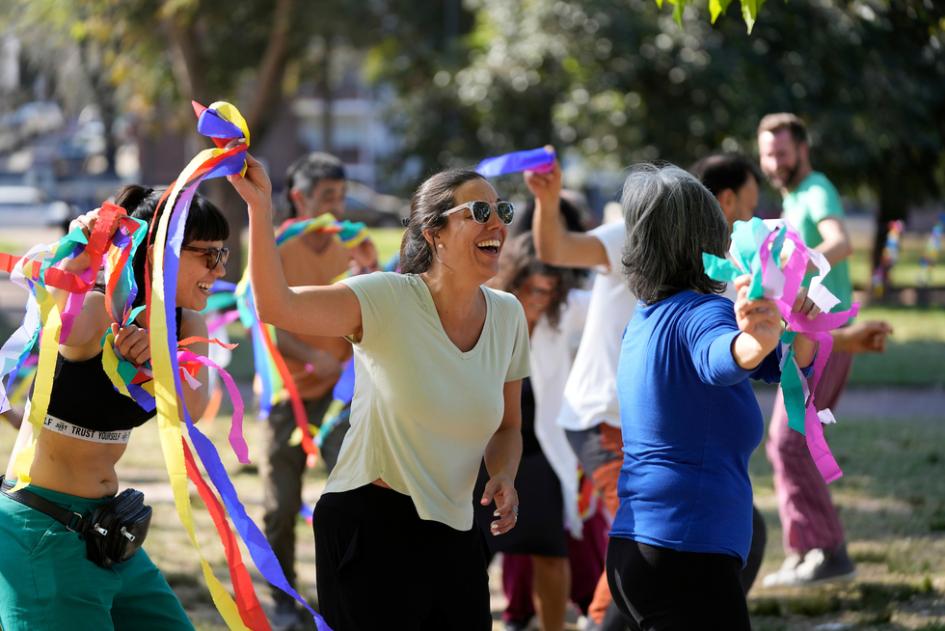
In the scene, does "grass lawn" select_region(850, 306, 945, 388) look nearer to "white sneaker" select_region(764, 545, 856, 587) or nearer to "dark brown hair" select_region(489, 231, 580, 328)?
"white sneaker" select_region(764, 545, 856, 587)

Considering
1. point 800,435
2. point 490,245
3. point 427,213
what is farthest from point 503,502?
point 800,435

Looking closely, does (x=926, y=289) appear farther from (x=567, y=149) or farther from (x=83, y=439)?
(x=83, y=439)

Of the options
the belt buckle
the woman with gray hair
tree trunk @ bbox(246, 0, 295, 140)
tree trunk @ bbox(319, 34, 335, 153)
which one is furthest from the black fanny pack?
tree trunk @ bbox(319, 34, 335, 153)

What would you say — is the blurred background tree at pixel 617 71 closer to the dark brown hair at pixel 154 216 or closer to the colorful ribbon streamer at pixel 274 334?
the colorful ribbon streamer at pixel 274 334

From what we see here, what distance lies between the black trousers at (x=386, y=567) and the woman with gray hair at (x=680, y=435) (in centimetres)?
43

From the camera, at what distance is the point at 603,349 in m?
4.91

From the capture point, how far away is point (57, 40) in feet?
62.7

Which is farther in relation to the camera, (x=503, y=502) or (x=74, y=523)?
(x=503, y=502)

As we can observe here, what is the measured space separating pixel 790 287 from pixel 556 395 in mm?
2604

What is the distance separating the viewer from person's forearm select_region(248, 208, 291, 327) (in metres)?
3.02

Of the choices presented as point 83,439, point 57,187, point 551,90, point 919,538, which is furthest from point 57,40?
point 57,187

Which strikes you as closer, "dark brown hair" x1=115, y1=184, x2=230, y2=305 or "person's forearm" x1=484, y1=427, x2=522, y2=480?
"dark brown hair" x1=115, y1=184, x2=230, y2=305

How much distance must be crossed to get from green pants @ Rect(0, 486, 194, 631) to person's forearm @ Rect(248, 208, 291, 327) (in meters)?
0.78

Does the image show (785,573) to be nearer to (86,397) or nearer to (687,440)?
(687,440)
